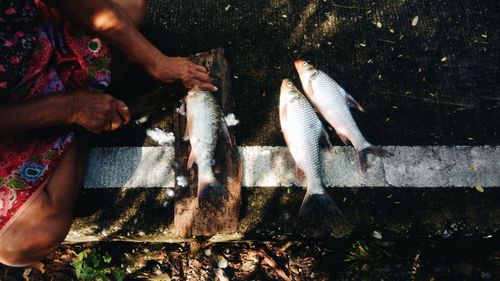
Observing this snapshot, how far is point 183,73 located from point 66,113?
922 mm

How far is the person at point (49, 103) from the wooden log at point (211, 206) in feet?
1.67

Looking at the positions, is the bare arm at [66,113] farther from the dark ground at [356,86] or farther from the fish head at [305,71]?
the fish head at [305,71]

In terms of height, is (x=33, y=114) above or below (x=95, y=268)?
above

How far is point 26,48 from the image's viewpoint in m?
2.44

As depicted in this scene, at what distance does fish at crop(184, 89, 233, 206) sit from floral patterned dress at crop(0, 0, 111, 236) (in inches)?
28.0

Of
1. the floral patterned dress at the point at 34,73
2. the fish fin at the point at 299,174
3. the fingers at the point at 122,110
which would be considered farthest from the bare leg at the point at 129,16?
the fish fin at the point at 299,174

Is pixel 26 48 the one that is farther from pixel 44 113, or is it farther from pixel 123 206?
pixel 123 206

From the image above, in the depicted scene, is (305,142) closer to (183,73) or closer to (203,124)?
(203,124)

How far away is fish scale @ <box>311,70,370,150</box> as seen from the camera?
3.09m

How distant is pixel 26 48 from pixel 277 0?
2.21 metres

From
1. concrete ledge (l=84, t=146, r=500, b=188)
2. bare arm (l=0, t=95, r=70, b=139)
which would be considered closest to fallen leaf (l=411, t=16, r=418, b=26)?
concrete ledge (l=84, t=146, r=500, b=188)

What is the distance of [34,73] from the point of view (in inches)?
100

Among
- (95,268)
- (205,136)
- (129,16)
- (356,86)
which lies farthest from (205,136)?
(95,268)

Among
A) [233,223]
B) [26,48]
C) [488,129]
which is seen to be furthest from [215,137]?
[488,129]
